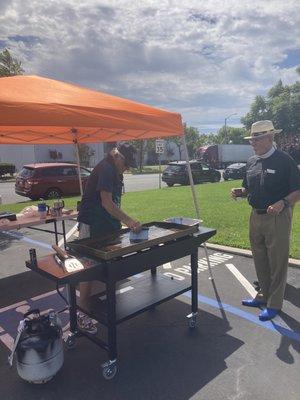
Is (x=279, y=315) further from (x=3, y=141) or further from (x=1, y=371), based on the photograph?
(x=3, y=141)

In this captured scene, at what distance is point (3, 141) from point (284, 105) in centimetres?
5880

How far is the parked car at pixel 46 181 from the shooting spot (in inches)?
627

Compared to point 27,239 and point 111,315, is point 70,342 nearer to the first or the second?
point 111,315

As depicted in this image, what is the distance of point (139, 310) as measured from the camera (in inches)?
145

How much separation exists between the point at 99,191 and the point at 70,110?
2.96 ft

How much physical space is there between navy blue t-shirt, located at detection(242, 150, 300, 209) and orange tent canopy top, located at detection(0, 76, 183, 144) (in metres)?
1.23

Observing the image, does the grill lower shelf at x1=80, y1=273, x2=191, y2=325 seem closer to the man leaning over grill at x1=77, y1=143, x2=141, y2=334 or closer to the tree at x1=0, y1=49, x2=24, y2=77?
the man leaning over grill at x1=77, y1=143, x2=141, y2=334

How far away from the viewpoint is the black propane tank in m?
3.03

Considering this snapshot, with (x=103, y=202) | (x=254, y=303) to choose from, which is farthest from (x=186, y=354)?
(x=103, y=202)

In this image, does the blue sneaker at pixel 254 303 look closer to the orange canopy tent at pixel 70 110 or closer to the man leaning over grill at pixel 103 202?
the man leaning over grill at pixel 103 202

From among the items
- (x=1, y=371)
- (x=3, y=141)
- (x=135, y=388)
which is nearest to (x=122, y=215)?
(x=135, y=388)

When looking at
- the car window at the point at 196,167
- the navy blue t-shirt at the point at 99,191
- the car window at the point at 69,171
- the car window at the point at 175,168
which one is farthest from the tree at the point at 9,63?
the car window at the point at 196,167

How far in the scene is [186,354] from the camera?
3.52m

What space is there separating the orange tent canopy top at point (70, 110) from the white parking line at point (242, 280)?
2.38 metres
